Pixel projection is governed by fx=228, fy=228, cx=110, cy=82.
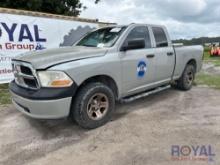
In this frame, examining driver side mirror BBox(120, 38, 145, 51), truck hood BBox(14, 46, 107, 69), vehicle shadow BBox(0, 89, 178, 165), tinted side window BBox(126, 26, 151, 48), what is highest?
tinted side window BBox(126, 26, 151, 48)

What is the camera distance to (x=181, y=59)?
588 centimetres

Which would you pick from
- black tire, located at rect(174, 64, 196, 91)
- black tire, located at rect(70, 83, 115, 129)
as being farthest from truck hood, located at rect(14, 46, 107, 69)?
black tire, located at rect(174, 64, 196, 91)

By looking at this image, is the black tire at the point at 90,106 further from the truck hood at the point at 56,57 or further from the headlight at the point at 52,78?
the truck hood at the point at 56,57

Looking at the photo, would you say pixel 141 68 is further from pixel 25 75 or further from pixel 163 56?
pixel 25 75

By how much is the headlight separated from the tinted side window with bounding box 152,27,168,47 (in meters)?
2.65

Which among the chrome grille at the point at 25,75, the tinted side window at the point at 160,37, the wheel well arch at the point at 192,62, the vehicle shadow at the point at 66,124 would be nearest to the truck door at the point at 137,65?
the tinted side window at the point at 160,37

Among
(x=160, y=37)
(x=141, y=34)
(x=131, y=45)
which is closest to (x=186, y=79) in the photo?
(x=160, y=37)

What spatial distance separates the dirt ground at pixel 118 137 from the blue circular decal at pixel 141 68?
0.79 meters

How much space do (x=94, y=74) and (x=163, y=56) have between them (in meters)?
2.09

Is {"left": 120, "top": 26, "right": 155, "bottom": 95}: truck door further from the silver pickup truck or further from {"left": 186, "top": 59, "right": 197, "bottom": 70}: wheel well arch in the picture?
{"left": 186, "top": 59, "right": 197, "bottom": 70}: wheel well arch

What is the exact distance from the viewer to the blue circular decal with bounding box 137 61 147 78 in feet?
15.0

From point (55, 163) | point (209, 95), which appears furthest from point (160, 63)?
point (55, 163)

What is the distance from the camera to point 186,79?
6.34 metres

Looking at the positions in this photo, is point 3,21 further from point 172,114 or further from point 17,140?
point 172,114
